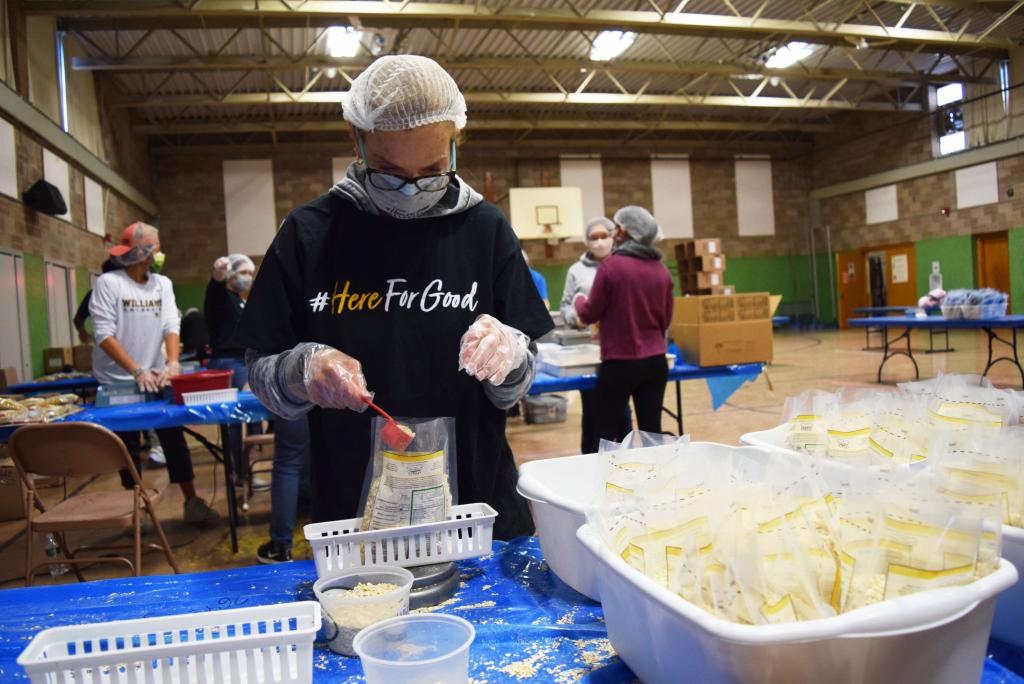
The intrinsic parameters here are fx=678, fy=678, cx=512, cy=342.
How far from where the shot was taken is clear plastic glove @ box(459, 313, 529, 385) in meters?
1.06

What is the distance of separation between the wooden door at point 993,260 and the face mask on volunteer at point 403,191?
13.4 meters

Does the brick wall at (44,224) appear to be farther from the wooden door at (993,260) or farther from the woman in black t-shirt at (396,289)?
the wooden door at (993,260)

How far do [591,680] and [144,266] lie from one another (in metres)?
3.50

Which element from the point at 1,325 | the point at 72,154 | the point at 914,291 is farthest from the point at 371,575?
the point at 914,291

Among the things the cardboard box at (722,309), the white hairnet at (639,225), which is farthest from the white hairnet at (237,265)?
the cardboard box at (722,309)

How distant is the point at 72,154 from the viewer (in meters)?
7.89

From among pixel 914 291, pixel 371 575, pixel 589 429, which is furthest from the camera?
pixel 914 291

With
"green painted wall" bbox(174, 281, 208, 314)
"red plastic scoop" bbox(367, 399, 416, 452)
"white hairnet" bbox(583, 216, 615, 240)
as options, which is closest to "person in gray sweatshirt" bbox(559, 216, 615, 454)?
"white hairnet" bbox(583, 216, 615, 240)

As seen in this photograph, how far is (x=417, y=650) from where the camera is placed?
0.72 metres

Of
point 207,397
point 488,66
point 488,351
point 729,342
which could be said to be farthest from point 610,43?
point 488,351

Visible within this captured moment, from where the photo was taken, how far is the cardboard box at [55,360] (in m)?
6.80

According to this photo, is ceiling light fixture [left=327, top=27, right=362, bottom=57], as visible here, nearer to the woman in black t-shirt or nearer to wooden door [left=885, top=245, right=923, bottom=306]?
the woman in black t-shirt

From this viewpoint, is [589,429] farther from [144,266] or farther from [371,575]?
[371,575]

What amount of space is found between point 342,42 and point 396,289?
8873 millimetres
